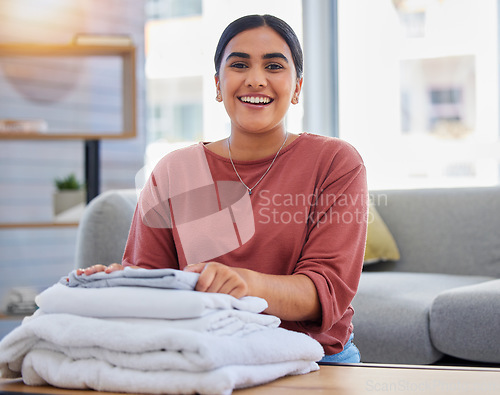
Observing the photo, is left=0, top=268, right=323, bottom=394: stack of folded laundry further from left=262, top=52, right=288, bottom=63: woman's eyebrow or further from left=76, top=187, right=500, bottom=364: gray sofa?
left=76, top=187, right=500, bottom=364: gray sofa

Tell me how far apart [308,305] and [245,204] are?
32 cm

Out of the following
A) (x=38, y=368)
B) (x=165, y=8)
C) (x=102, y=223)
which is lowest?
(x=38, y=368)

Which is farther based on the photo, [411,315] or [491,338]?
[411,315]

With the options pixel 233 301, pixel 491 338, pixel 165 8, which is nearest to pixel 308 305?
pixel 233 301

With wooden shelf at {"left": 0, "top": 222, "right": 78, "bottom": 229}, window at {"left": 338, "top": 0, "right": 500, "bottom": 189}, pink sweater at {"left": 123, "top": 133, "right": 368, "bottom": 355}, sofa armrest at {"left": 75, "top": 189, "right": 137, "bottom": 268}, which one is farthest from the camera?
window at {"left": 338, "top": 0, "right": 500, "bottom": 189}

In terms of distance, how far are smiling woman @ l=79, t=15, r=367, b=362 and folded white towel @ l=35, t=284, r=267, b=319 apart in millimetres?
368

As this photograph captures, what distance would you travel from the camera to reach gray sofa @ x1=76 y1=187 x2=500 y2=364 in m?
1.77

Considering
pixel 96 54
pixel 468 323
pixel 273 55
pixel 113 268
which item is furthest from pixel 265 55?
pixel 96 54

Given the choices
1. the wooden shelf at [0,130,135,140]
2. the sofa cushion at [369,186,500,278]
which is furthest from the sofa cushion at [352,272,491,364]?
the wooden shelf at [0,130,135,140]

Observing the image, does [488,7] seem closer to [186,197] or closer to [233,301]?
[186,197]

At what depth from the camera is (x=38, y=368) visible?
770 millimetres

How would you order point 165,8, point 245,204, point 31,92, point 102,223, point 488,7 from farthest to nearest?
point 165,8, point 31,92, point 488,7, point 102,223, point 245,204

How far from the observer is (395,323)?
2121 mm

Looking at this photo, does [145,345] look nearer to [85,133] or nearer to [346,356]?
[346,356]
